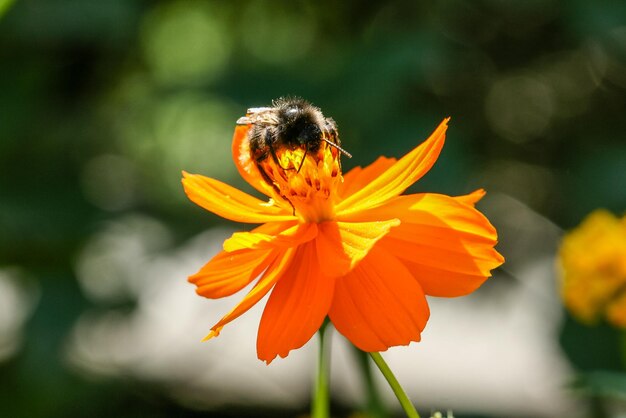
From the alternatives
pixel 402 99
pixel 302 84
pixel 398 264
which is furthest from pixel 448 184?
pixel 398 264

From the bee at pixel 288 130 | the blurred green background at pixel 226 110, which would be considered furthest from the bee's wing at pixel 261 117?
the blurred green background at pixel 226 110

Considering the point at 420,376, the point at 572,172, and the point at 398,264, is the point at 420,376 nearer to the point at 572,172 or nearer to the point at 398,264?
the point at 572,172

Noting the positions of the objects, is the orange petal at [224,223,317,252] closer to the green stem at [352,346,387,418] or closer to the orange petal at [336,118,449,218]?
the orange petal at [336,118,449,218]

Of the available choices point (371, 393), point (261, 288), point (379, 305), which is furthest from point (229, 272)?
point (371, 393)

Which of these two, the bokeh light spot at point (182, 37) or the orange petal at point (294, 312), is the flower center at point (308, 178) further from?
the bokeh light spot at point (182, 37)

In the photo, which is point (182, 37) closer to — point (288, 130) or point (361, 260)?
point (288, 130)
